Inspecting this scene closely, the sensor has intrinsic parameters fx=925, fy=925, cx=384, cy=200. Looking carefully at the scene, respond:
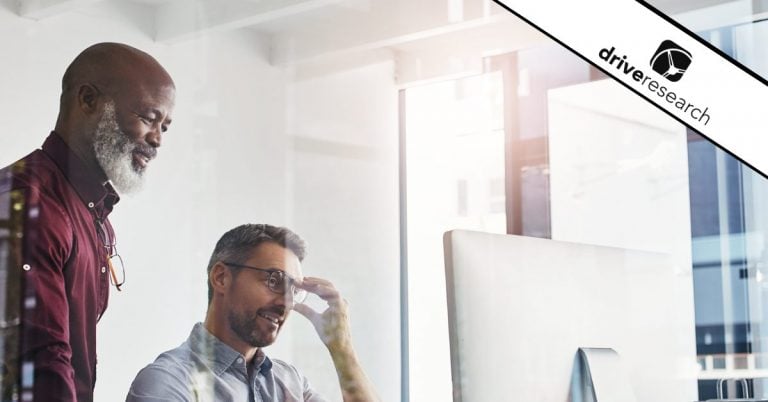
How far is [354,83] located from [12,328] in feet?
4.25

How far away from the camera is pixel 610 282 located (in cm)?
121

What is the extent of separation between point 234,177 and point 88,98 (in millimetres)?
467

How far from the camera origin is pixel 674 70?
5.49 ft

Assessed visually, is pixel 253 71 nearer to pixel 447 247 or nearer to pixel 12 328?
pixel 12 328

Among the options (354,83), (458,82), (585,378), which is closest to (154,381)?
(354,83)

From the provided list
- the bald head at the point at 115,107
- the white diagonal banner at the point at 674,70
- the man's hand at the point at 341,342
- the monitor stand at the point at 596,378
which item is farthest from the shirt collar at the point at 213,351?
the monitor stand at the point at 596,378

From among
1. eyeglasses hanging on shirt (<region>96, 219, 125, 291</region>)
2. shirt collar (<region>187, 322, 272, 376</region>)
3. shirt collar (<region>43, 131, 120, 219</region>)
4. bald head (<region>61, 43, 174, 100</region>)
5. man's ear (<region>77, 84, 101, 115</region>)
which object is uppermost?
bald head (<region>61, 43, 174, 100</region>)

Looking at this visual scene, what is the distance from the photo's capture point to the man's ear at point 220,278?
98.8 inches

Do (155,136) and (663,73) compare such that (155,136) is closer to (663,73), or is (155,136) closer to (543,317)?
(663,73)

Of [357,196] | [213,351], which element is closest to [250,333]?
[213,351]

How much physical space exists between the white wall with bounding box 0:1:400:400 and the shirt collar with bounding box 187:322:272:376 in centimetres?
4

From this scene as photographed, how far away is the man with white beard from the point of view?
219cm

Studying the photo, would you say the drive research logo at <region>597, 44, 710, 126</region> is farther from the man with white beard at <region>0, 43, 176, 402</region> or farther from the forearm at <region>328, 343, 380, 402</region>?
the forearm at <region>328, 343, 380, 402</region>

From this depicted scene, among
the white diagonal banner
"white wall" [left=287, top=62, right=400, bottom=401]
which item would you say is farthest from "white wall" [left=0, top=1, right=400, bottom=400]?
the white diagonal banner
